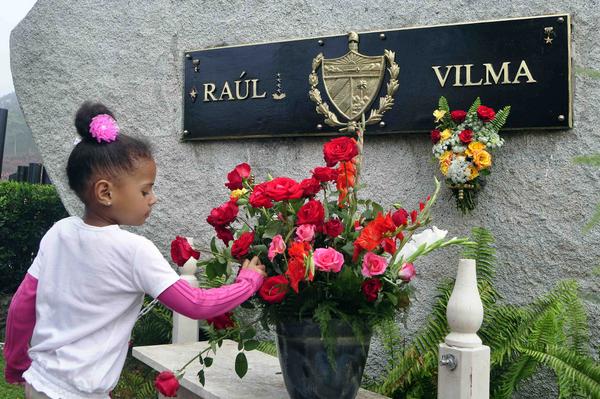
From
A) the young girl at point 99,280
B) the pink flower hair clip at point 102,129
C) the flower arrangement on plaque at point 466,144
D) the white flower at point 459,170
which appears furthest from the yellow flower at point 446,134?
the pink flower hair clip at point 102,129

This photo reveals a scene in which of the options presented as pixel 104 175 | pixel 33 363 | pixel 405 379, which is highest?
pixel 104 175

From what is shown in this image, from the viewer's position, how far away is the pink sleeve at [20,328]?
213cm

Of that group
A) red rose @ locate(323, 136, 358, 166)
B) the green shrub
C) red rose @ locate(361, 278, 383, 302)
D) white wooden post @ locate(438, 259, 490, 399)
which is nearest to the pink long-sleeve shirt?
red rose @ locate(361, 278, 383, 302)

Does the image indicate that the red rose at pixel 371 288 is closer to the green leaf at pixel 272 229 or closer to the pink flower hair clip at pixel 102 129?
the green leaf at pixel 272 229

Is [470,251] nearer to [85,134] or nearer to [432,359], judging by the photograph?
[432,359]

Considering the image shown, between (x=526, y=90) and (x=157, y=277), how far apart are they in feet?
6.29

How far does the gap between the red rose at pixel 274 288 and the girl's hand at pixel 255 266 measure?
0.09 metres

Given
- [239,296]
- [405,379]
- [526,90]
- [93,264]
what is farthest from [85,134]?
[526,90]

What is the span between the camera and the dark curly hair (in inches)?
80.2

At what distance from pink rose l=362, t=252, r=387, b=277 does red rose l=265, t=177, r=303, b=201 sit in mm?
266

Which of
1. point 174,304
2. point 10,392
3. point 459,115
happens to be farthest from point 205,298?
point 10,392

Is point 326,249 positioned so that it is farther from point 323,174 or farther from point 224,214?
point 224,214

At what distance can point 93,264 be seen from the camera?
198cm

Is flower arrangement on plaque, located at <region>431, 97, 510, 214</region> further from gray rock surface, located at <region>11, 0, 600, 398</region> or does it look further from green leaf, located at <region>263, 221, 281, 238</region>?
green leaf, located at <region>263, 221, 281, 238</region>
